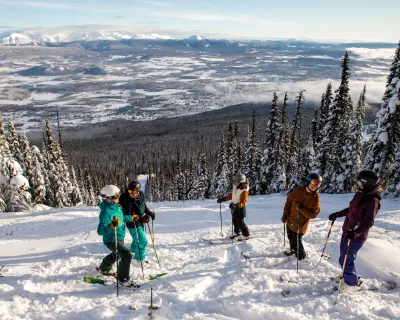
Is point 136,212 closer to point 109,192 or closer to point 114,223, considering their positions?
point 114,223

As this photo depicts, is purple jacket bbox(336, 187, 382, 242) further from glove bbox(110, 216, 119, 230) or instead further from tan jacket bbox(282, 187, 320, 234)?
glove bbox(110, 216, 119, 230)

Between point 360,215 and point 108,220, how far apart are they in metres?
5.28

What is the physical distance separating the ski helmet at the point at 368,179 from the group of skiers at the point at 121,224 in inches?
194

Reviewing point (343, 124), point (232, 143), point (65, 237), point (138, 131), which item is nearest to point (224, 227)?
point (65, 237)

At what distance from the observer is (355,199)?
19.5 ft

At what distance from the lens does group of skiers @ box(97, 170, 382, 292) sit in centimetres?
564

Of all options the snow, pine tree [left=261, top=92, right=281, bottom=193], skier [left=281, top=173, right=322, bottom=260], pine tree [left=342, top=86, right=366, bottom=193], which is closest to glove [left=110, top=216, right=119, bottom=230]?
skier [left=281, top=173, right=322, bottom=260]

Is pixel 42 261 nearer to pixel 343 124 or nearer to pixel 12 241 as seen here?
pixel 12 241

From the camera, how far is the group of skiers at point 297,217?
18.5 ft

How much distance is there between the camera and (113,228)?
616 centimetres

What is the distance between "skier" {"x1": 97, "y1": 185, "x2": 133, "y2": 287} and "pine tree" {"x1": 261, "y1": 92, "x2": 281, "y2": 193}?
1082 inches

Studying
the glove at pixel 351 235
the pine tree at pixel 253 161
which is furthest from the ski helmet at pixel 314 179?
the pine tree at pixel 253 161

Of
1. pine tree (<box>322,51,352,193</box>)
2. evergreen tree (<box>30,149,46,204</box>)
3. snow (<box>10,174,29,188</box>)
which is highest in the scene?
pine tree (<box>322,51,352,193</box>)

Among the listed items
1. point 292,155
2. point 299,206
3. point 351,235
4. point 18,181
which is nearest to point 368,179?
point 351,235
